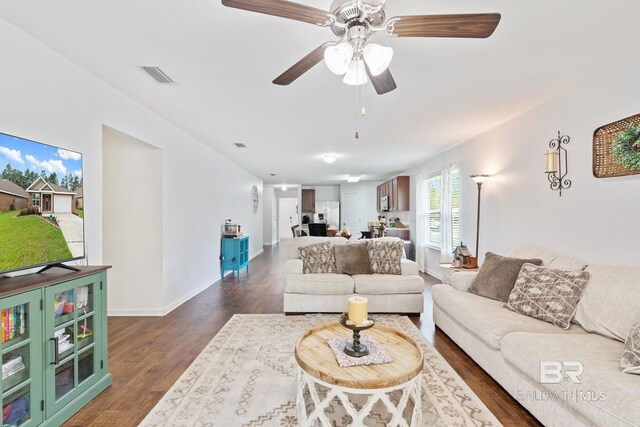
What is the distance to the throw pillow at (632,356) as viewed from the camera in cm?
150

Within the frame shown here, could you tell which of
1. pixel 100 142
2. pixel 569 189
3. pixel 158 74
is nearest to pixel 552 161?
pixel 569 189

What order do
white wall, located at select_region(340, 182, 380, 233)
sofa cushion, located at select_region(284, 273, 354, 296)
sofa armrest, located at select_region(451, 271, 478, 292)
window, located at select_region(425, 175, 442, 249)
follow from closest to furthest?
sofa armrest, located at select_region(451, 271, 478, 292)
sofa cushion, located at select_region(284, 273, 354, 296)
window, located at select_region(425, 175, 442, 249)
white wall, located at select_region(340, 182, 380, 233)

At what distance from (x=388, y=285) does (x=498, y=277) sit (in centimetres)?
126

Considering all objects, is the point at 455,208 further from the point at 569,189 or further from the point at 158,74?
the point at 158,74

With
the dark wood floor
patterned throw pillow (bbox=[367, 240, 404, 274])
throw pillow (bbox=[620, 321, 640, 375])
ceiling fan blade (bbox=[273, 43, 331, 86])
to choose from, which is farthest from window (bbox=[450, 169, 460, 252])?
ceiling fan blade (bbox=[273, 43, 331, 86])

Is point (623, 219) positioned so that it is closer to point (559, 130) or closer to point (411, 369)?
point (559, 130)

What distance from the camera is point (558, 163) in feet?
9.62

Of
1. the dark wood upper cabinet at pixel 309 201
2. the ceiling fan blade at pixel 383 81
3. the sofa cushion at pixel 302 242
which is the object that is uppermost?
the ceiling fan blade at pixel 383 81

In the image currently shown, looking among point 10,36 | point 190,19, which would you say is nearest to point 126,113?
point 10,36

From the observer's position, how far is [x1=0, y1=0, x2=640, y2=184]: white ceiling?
1.71m

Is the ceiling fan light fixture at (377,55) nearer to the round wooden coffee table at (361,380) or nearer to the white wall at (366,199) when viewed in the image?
the round wooden coffee table at (361,380)

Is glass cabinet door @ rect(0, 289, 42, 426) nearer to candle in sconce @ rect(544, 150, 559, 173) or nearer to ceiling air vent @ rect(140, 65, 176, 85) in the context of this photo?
ceiling air vent @ rect(140, 65, 176, 85)

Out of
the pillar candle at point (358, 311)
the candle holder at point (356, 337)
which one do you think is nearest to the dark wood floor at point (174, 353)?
the candle holder at point (356, 337)

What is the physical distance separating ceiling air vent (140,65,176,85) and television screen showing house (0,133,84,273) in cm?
90
